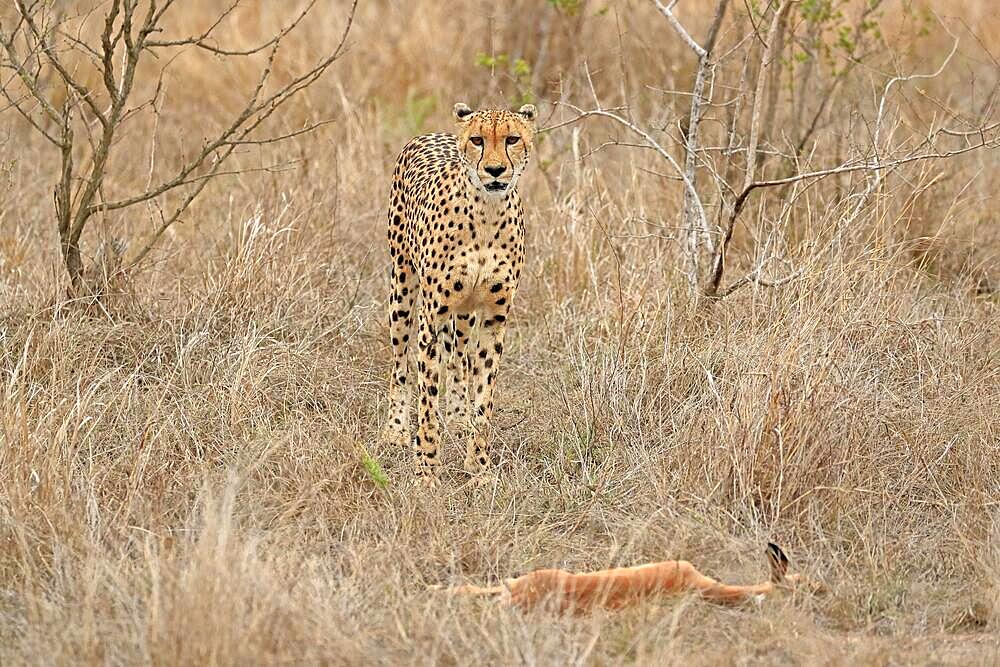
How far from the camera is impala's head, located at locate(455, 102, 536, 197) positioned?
416 centimetres

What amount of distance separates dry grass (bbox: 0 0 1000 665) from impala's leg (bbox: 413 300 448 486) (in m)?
0.10

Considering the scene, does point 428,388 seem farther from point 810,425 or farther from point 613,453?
point 810,425

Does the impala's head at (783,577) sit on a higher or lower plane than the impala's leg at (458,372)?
lower

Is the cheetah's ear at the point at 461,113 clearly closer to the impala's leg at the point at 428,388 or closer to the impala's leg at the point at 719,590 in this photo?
the impala's leg at the point at 428,388

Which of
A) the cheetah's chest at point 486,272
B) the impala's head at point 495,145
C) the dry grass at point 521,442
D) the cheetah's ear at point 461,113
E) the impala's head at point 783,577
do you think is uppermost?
the cheetah's ear at point 461,113

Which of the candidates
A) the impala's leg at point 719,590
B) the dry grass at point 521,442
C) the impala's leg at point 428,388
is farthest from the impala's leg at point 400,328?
the impala's leg at point 719,590

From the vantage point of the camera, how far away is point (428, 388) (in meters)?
4.60

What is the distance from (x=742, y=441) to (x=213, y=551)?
153 cm

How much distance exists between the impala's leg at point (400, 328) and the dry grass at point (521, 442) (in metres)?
0.13

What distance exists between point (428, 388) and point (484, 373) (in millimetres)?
177

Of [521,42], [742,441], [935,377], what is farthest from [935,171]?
[521,42]

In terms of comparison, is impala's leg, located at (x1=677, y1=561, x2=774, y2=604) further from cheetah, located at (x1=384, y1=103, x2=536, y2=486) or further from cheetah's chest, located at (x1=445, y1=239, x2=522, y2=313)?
cheetah's chest, located at (x1=445, y1=239, x2=522, y2=313)

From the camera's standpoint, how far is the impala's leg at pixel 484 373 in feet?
14.8

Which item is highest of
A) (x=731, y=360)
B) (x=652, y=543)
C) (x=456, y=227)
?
(x=456, y=227)
